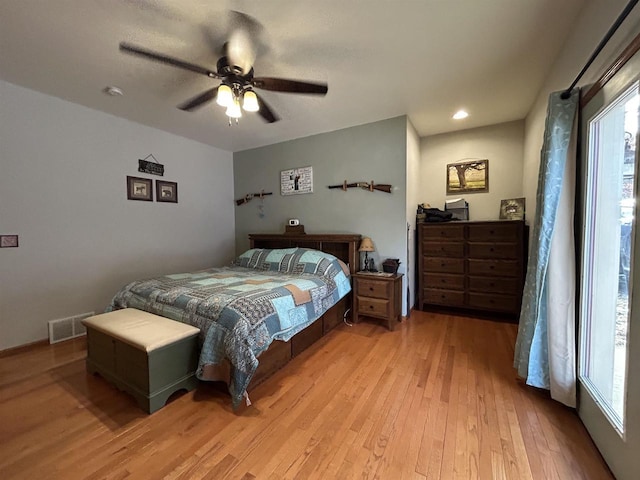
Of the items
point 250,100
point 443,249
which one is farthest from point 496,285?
point 250,100

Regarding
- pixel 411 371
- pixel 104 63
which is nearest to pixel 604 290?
pixel 411 371

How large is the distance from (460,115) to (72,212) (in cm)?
461

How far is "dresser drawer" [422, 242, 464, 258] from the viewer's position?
10.8ft

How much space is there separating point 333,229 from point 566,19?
277cm

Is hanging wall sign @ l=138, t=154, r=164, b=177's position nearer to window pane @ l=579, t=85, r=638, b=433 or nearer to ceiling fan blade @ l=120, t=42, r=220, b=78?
ceiling fan blade @ l=120, t=42, r=220, b=78

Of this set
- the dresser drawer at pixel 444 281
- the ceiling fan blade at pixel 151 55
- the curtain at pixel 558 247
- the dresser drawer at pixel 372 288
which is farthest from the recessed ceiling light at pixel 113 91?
the dresser drawer at pixel 444 281

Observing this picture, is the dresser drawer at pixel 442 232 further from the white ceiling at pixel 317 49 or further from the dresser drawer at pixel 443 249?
the white ceiling at pixel 317 49

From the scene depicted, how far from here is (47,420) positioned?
62.1 inches

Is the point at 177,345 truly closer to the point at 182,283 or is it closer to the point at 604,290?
the point at 182,283

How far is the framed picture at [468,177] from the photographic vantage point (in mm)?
3598

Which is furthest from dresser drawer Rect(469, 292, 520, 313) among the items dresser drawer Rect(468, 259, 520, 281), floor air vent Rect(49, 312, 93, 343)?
floor air vent Rect(49, 312, 93, 343)

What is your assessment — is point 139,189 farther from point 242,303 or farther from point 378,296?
point 378,296

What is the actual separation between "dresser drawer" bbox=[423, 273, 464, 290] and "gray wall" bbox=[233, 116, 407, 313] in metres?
0.53

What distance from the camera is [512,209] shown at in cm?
338
